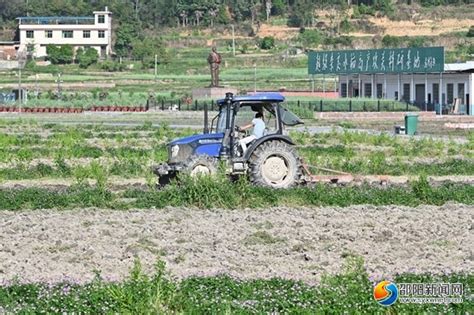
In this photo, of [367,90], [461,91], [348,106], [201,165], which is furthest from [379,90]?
[201,165]

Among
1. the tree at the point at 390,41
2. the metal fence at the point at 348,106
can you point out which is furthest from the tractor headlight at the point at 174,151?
the tree at the point at 390,41

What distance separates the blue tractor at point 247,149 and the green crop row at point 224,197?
896 mm

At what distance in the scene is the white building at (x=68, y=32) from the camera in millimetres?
127188

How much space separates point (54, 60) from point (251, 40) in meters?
20.9

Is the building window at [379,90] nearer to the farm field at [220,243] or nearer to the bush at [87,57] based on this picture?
the bush at [87,57]

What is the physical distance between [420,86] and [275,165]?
51585mm

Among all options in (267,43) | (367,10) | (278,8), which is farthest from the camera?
(278,8)

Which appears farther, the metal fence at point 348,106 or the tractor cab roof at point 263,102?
the metal fence at point 348,106

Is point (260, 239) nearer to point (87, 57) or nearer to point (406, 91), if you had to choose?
point (406, 91)

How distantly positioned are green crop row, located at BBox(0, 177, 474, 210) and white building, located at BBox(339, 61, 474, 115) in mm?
45637

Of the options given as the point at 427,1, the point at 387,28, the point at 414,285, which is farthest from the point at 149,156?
the point at 427,1

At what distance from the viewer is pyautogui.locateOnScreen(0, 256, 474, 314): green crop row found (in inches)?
413

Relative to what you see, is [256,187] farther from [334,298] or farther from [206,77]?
[206,77]

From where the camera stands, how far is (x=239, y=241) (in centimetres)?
1530
